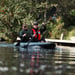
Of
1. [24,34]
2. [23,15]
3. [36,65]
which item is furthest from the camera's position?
[23,15]

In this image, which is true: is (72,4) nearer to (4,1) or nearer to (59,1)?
(59,1)

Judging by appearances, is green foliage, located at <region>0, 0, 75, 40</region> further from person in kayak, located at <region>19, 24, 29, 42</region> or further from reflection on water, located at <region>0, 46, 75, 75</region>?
reflection on water, located at <region>0, 46, 75, 75</region>

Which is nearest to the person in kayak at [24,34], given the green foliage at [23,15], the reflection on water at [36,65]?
the green foliage at [23,15]

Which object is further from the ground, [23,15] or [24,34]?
[23,15]

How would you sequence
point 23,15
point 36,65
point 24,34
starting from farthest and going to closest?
1. point 23,15
2. point 24,34
3. point 36,65

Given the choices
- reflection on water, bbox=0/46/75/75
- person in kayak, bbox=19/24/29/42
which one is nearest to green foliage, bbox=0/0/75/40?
person in kayak, bbox=19/24/29/42

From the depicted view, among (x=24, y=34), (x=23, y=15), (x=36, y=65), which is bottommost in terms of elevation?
(x=24, y=34)

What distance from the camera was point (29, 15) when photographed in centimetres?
4000

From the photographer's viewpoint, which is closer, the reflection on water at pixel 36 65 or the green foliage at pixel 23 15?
the reflection on water at pixel 36 65

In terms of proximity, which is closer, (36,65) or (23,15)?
(36,65)

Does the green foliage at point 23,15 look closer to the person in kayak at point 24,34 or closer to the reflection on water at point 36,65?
the person in kayak at point 24,34

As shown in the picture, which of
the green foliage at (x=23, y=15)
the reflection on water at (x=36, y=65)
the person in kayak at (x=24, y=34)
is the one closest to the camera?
the reflection on water at (x=36, y=65)

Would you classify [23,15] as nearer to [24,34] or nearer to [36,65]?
[24,34]

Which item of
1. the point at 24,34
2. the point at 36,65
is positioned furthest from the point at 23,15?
the point at 36,65
